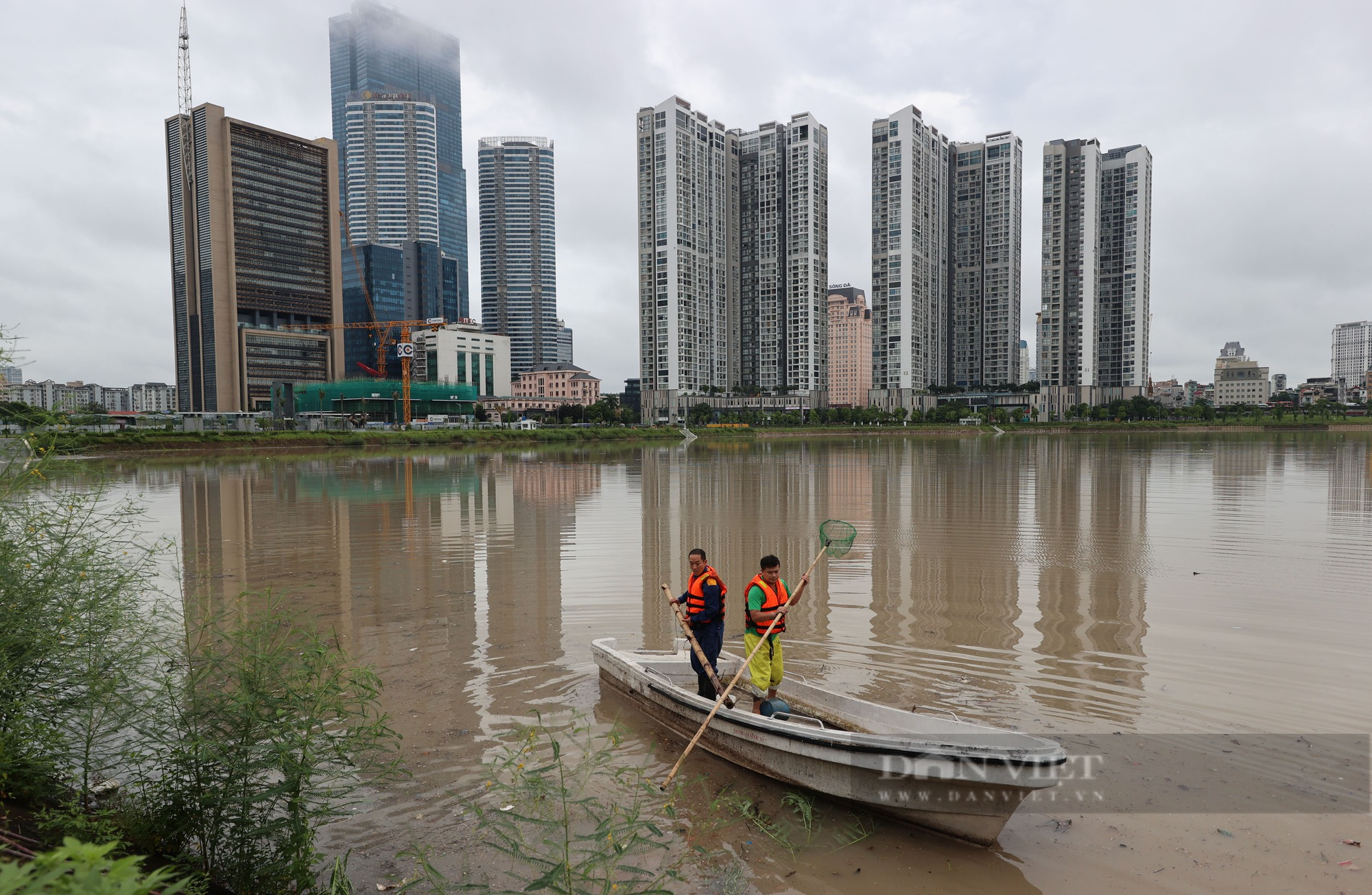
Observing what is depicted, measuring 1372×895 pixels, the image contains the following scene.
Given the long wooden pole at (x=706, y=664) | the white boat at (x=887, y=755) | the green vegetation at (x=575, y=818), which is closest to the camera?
the green vegetation at (x=575, y=818)

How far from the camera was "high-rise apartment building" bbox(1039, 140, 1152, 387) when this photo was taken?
131750 mm

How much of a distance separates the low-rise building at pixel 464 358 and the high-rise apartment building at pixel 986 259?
101 m

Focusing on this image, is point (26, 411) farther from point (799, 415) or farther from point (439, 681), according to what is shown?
point (799, 415)

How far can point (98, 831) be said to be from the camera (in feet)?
15.4

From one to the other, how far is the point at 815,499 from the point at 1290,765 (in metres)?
21.0

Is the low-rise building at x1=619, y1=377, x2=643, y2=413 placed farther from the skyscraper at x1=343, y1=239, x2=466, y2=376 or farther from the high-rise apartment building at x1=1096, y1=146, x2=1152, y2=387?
the high-rise apartment building at x1=1096, y1=146, x2=1152, y2=387

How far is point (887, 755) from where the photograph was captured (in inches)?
220

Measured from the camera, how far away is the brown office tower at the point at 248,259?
126438 mm

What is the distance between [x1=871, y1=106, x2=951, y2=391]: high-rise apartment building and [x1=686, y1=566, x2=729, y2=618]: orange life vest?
135378mm

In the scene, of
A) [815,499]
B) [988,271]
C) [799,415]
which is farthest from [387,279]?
[815,499]

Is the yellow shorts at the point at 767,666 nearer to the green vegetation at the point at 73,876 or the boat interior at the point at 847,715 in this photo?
the boat interior at the point at 847,715

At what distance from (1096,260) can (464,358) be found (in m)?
129

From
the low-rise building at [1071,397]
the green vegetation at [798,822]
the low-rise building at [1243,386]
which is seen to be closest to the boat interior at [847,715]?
the green vegetation at [798,822]

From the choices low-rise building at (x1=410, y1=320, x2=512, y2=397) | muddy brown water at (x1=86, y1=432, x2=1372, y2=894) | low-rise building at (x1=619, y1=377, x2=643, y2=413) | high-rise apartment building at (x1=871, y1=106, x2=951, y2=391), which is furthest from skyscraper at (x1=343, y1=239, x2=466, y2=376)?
muddy brown water at (x1=86, y1=432, x2=1372, y2=894)
